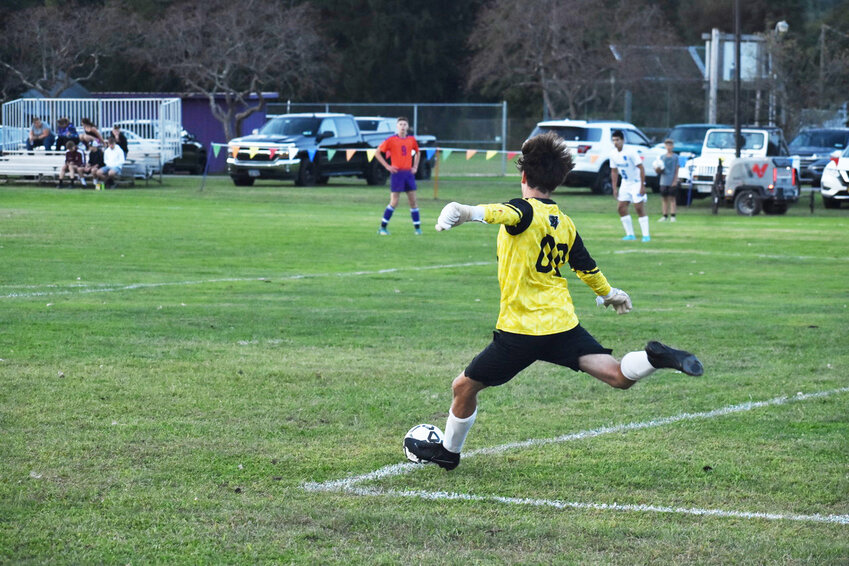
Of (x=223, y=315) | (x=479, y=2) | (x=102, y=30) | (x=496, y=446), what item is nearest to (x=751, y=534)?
(x=496, y=446)

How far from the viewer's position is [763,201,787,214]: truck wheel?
2833 cm

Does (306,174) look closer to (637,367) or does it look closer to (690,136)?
(690,136)

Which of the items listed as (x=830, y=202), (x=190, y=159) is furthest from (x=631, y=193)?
(x=190, y=159)

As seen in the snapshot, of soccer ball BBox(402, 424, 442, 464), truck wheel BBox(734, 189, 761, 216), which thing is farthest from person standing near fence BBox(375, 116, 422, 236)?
soccer ball BBox(402, 424, 442, 464)

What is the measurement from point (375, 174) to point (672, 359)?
32901 mm

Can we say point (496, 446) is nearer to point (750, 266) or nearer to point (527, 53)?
point (750, 266)

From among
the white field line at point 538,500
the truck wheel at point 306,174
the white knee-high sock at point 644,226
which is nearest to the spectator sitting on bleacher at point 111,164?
the truck wheel at point 306,174

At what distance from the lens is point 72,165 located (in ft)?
105

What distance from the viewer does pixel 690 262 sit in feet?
54.8

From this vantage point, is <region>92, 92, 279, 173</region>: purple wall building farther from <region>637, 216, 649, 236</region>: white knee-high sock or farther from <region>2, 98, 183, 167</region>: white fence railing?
<region>637, 216, 649, 236</region>: white knee-high sock

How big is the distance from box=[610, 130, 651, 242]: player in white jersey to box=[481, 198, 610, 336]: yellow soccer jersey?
14.3 meters

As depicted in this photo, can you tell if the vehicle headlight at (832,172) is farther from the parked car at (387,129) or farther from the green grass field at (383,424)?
the green grass field at (383,424)

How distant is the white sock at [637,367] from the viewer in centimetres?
557

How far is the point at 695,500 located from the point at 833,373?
137 inches
